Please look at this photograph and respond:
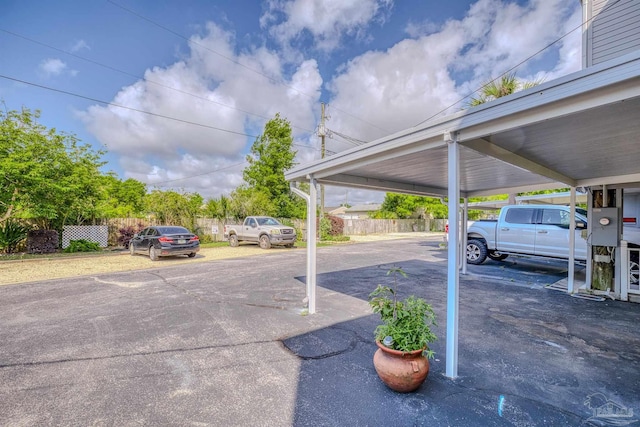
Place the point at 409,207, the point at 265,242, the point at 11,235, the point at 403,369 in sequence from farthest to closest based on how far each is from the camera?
1. the point at 409,207
2. the point at 265,242
3. the point at 11,235
4. the point at 403,369

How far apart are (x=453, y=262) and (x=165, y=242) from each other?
10.6 m

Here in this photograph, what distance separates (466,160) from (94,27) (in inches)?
495

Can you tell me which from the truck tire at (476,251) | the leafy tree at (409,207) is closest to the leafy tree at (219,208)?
the truck tire at (476,251)

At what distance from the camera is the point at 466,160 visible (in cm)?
435

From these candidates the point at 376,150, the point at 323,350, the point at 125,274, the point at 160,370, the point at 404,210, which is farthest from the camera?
the point at 404,210

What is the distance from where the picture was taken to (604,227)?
5855 millimetres

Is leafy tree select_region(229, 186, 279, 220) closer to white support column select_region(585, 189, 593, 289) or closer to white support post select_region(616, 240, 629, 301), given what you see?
white support column select_region(585, 189, 593, 289)

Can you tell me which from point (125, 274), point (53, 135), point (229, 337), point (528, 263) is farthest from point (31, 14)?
point (528, 263)

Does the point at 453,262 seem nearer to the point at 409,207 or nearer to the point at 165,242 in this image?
the point at 165,242

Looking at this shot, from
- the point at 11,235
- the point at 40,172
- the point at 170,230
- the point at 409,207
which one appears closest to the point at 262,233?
the point at 170,230

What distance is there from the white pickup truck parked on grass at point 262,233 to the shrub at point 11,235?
8340 mm

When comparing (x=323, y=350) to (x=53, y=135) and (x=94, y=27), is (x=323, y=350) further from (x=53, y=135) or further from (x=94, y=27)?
(x=53, y=135)

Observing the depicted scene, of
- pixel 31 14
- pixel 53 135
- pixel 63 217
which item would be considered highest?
pixel 31 14

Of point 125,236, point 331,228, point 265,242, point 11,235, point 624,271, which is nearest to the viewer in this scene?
point 624,271
